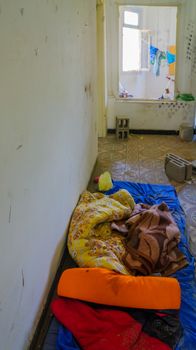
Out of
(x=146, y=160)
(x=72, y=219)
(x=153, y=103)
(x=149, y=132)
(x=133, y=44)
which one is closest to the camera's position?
(x=72, y=219)

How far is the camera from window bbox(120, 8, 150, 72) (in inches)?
189

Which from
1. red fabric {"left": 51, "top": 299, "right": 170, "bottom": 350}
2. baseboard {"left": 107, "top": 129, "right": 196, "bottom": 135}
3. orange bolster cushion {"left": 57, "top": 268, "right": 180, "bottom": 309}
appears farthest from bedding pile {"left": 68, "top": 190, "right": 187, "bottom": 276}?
baseboard {"left": 107, "top": 129, "right": 196, "bottom": 135}

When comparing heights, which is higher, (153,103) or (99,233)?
(153,103)

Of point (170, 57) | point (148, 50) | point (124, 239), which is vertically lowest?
point (124, 239)

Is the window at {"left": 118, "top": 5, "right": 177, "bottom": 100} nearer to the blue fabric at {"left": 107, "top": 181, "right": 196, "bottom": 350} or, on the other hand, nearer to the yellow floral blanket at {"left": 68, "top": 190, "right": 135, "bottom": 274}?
the blue fabric at {"left": 107, "top": 181, "right": 196, "bottom": 350}

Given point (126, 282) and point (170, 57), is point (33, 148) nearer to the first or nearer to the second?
point (126, 282)

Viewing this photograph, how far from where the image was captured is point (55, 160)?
5.67 feet

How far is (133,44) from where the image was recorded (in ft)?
16.8

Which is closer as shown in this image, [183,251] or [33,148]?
[33,148]

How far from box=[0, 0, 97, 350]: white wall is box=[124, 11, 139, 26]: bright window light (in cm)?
291

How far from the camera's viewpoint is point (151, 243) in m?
1.92

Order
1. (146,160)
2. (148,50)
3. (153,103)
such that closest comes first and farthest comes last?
(146,160), (153,103), (148,50)

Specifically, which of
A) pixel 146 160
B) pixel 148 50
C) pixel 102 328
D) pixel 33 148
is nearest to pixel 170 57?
pixel 148 50

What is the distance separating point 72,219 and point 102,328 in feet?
2.83
